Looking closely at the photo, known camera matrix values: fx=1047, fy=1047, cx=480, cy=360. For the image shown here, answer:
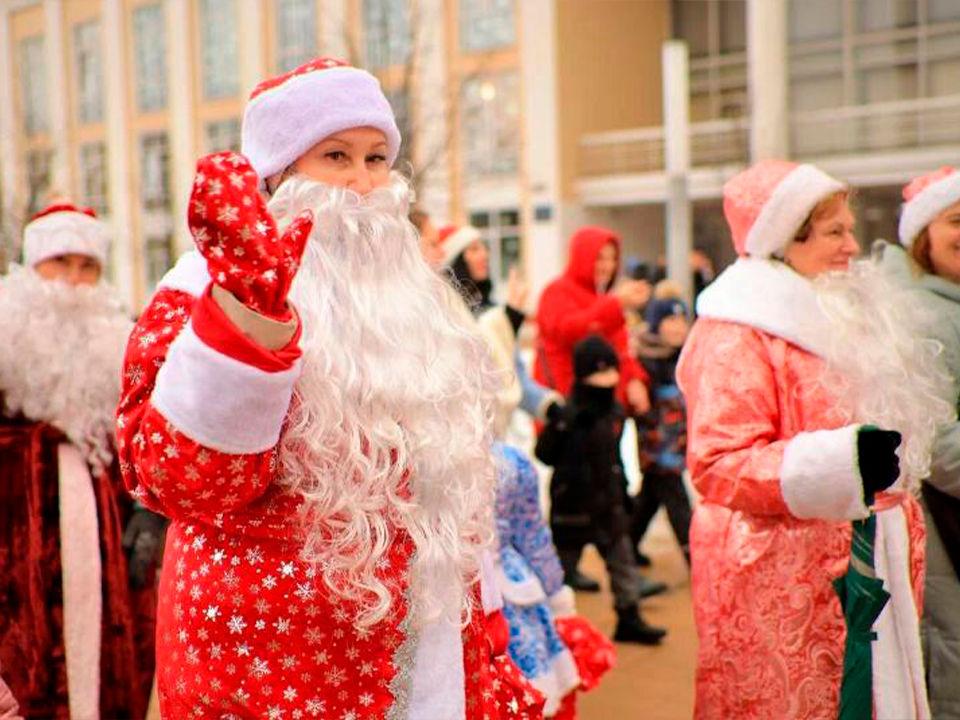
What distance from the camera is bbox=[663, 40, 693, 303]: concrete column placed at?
14508 mm

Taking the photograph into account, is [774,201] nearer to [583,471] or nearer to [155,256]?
[583,471]

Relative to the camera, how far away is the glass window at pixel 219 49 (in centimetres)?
2258

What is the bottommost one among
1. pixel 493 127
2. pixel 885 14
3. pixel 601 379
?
pixel 601 379

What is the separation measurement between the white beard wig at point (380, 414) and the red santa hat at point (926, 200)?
1953 millimetres

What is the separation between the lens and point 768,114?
15812 millimetres

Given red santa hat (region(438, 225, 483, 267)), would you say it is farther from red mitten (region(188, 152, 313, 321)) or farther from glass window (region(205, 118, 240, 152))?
glass window (region(205, 118, 240, 152))

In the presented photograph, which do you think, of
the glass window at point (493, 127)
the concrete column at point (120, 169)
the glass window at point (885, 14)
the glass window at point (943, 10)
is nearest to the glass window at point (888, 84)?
the glass window at point (885, 14)

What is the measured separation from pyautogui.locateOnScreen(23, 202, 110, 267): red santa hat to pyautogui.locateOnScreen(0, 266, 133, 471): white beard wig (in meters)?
0.08

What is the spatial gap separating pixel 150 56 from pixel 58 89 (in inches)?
108

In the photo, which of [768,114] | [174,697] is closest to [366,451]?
[174,697]

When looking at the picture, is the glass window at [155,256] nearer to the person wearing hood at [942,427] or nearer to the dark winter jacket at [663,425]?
the dark winter jacket at [663,425]

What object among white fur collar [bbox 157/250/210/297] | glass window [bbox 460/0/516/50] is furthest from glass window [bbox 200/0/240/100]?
white fur collar [bbox 157/250/210/297]

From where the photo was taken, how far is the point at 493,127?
829 inches

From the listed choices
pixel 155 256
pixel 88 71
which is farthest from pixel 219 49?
pixel 155 256
